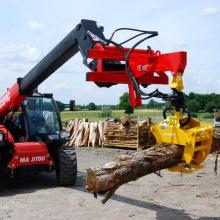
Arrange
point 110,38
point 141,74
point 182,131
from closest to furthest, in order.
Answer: point 182,131 → point 141,74 → point 110,38

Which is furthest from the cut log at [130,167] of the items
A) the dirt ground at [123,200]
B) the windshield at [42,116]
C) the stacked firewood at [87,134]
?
the stacked firewood at [87,134]

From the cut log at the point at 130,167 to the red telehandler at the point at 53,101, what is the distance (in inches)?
11.5

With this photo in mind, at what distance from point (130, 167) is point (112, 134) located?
14.2 m

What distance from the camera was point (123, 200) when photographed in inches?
350

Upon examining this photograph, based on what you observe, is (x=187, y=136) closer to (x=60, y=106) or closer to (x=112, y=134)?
(x=60, y=106)

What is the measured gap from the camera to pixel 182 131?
5938 millimetres

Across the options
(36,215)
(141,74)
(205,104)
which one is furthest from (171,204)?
(205,104)

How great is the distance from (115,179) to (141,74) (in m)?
1.54

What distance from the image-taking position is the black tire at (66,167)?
10180 millimetres

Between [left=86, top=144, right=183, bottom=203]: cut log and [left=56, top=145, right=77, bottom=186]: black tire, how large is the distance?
3.86 meters

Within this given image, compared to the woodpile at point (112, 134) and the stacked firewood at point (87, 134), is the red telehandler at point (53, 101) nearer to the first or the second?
the woodpile at point (112, 134)

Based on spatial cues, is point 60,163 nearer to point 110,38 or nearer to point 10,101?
point 10,101

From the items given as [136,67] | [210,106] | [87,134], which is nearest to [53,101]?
[136,67]

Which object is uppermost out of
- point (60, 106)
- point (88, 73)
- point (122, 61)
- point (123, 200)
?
point (122, 61)
